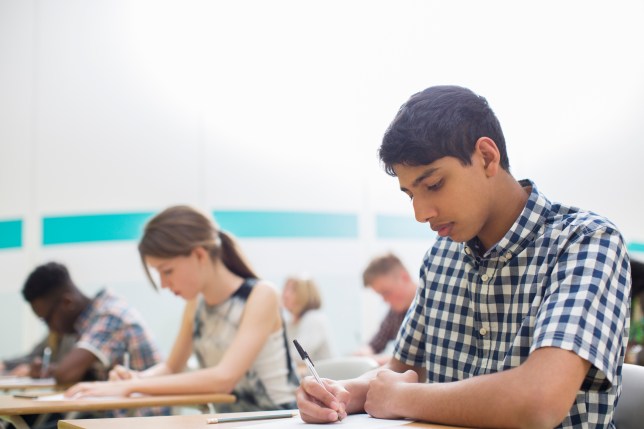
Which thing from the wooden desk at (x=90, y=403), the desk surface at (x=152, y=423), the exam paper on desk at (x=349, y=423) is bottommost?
the wooden desk at (x=90, y=403)

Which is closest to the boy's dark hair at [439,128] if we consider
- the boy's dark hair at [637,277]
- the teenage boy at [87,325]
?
the boy's dark hair at [637,277]

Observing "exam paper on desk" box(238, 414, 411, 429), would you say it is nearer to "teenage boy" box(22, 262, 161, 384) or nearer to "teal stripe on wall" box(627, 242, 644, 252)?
"teenage boy" box(22, 262, 161, 384)

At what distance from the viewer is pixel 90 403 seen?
2.00 metres

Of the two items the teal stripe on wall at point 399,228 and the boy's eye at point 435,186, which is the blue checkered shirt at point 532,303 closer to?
the boy's eye at point 435,186

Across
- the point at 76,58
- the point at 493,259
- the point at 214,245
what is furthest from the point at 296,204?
the point at 493,259

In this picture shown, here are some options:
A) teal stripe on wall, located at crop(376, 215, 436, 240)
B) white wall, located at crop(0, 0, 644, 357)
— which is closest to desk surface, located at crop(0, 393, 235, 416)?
white wall, located at crop(0, 0, 644, 357)

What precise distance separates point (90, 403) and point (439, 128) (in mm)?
1309

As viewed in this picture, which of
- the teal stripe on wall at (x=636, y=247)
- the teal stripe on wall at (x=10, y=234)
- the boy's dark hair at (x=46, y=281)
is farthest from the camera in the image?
the teal stripe on wall at (x=10, y=234)

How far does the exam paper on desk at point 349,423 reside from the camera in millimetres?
1201

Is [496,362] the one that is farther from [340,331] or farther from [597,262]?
[340,331]

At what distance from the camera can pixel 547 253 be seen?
1301 millimetres

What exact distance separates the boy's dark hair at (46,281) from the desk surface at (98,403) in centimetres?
112

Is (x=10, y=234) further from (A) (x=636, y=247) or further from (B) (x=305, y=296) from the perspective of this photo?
(A) (x=636, y=247)

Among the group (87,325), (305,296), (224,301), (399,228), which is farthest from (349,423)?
(399,228)
